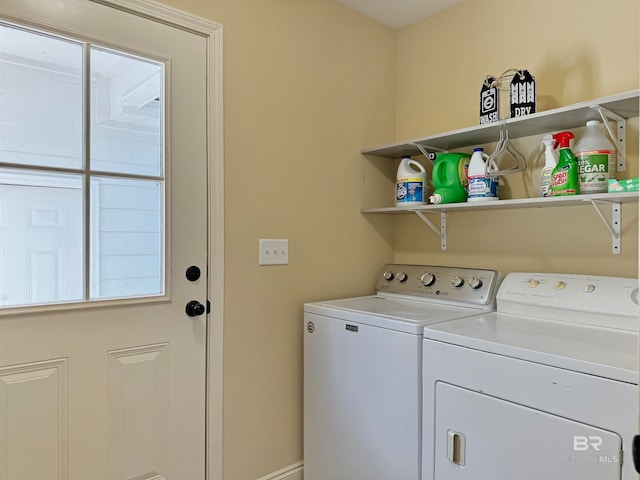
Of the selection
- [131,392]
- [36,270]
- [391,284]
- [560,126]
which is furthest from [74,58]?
[560,126]

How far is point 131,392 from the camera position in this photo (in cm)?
158

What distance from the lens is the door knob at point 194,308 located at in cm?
171

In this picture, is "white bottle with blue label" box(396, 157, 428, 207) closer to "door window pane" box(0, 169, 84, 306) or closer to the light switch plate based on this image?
the light switch plate

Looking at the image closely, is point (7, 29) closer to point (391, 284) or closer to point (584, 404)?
point (391, 284)

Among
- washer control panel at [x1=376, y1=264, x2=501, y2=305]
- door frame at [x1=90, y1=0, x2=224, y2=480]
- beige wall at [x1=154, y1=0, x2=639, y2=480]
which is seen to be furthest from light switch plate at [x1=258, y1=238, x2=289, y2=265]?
washer control panel at [x1=376, y1=264, x2=501, y2=305]

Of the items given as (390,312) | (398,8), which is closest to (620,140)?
(390,312)

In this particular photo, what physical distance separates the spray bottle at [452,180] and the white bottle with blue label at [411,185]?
10cm

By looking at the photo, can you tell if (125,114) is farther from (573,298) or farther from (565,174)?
(573,298)

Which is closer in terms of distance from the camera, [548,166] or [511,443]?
[511,443]

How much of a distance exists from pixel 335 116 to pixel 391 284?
890 mm

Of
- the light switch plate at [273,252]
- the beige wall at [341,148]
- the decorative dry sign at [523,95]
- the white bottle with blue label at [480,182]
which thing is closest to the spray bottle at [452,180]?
the white bottle with blue label at [480,182]

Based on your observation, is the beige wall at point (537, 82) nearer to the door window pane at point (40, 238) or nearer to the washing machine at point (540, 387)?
the washing machine at point (540, 387)

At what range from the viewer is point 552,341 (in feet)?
4.41

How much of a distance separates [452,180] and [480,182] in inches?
6.7
